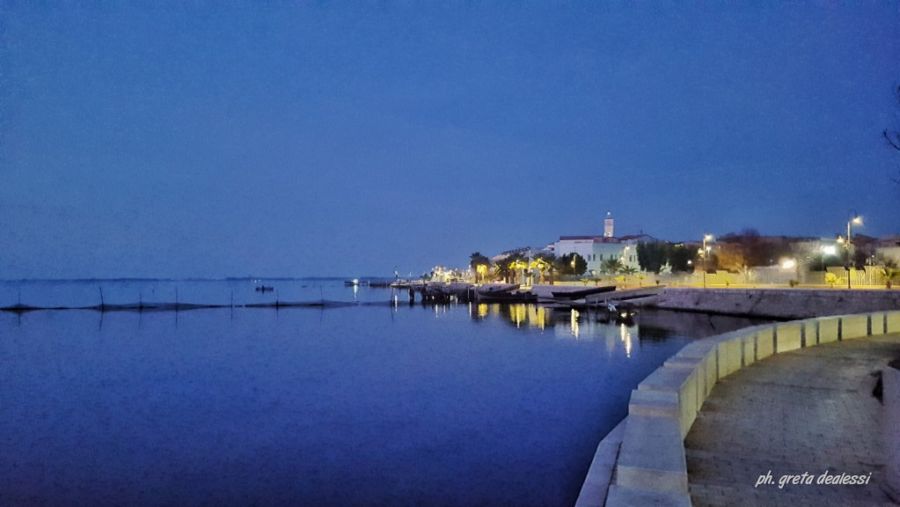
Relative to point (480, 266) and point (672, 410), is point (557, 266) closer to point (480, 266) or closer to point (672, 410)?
point (480, 266)

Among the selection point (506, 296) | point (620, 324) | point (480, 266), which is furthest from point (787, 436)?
point (480, 266)

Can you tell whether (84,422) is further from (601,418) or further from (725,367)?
(725,367)

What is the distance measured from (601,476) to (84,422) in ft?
66.7

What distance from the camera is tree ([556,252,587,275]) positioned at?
360 ft

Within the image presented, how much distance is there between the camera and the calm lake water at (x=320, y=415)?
1307 cm

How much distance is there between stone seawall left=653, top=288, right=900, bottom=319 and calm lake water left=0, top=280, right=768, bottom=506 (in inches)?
113

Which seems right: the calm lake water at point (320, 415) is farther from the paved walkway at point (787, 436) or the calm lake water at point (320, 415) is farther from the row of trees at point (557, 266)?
the row of trees at point (557, 266)

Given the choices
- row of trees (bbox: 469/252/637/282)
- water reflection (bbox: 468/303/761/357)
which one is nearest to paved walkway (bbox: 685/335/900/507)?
water reflection (bbox: 468/303/761/357)

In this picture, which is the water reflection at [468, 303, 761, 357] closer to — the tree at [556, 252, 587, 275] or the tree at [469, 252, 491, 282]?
the tree at [556, 252, 587, 275]

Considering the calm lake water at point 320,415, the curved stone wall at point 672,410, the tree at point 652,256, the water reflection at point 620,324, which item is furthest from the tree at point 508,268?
the curved stone wall at point 672,410

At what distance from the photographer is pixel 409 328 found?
177 feet

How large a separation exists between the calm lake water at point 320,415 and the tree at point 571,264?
6372 cm

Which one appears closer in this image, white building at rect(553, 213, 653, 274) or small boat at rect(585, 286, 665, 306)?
small boat at rect(585, 286, 665, 306)

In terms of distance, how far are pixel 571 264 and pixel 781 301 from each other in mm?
65354
